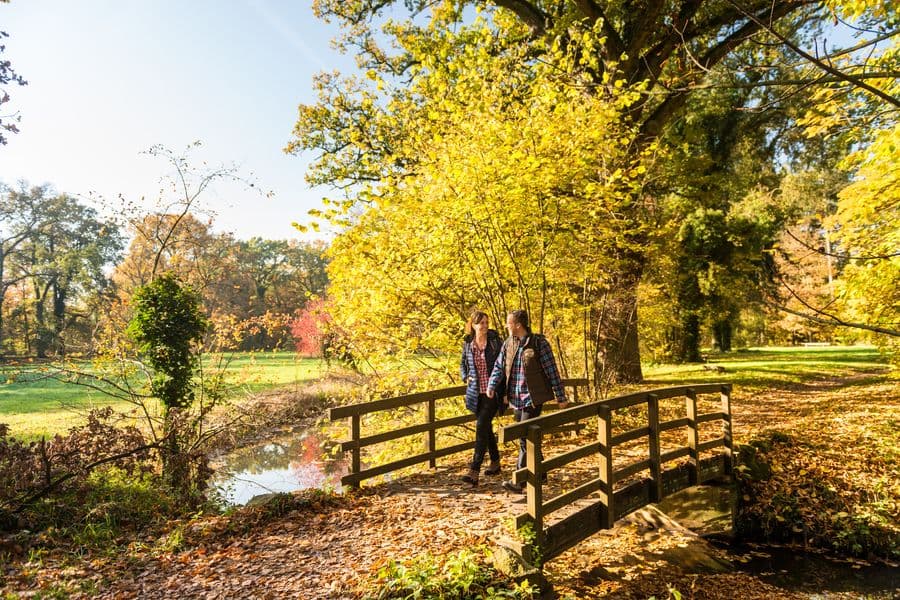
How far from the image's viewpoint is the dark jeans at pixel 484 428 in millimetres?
6109

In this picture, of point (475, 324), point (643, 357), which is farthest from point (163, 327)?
point (643, 357)

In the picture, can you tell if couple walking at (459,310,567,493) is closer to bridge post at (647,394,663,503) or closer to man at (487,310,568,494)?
man at (487,310,568,494)

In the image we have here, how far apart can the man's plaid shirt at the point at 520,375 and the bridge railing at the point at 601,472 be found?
1.25 feet

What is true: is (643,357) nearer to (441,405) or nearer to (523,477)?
(441,405)

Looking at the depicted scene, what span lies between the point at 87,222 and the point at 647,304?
135 feet

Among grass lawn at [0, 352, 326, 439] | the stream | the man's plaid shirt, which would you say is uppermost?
the man's plaid shirt

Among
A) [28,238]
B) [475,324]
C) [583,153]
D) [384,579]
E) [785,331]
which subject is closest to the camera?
[384,579]

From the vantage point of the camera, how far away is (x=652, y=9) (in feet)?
41.0

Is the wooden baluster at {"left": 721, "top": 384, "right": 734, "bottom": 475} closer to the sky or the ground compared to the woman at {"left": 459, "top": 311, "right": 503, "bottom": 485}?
closer to the ground

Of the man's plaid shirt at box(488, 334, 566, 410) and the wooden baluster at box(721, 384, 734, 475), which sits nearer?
the man's plaid shirt at box(488, 334, 566, 410)

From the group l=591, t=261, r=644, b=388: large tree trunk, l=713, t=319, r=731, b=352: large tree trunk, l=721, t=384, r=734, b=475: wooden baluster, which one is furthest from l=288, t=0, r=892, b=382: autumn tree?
l=713, t=319, r=731, b=352: large tree trunk

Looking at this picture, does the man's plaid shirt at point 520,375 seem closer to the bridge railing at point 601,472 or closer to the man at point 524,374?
the man at point 524,374

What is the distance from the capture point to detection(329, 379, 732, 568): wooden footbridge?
16.2 ft

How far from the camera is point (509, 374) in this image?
232 inches
